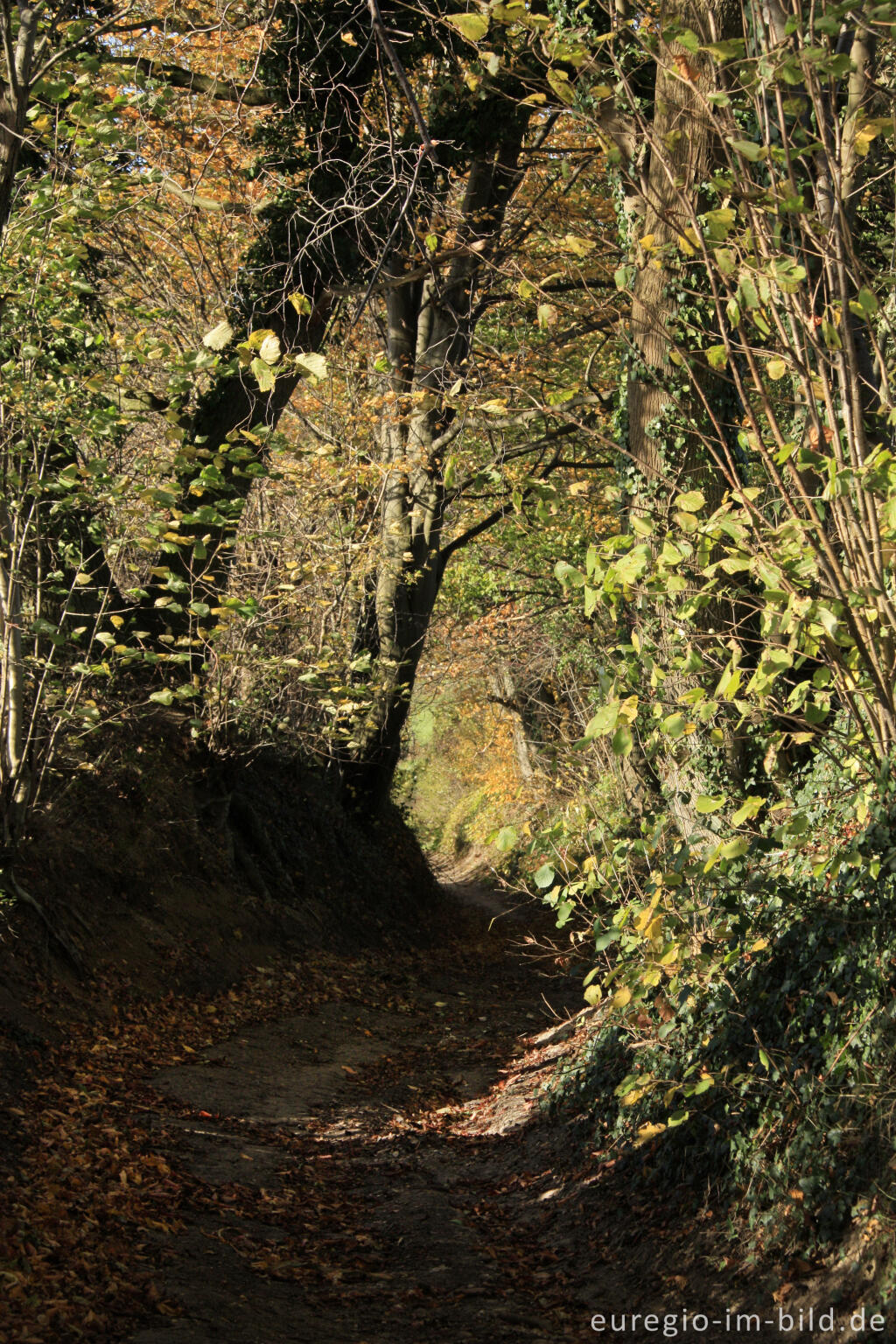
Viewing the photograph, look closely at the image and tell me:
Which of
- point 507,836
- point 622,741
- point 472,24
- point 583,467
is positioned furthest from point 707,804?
point 583,467

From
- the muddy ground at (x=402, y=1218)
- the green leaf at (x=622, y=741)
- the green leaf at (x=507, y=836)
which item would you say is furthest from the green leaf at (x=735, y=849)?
the muddy ground at (x=402, y=1218)

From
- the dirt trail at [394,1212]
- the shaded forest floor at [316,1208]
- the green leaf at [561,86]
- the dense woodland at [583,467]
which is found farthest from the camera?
the dirt trail at [394,1212]

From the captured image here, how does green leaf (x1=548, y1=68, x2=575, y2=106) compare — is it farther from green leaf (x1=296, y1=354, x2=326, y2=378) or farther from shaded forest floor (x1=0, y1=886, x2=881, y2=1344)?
shaded forest floor (x1=0, y1=886, x2=881, y2=1344)

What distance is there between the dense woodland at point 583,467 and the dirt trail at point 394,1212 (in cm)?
47

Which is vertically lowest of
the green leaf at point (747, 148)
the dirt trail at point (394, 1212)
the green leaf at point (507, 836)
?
the dirt trail at point (394, 1212)

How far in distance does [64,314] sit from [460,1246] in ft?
19.5

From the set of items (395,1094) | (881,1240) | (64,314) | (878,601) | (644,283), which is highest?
(644,283)

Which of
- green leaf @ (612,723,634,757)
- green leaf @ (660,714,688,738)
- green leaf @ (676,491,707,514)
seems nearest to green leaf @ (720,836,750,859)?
green leaf @ (660,714,688,738)

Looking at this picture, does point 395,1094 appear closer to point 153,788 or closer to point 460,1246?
point 460,1246

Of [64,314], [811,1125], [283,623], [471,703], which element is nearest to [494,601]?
[471,703]

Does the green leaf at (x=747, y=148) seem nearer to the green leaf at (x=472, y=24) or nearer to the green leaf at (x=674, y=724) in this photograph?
the green leaf at (x=472, y=24)

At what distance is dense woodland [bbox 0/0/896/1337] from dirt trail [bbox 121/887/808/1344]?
473 mm

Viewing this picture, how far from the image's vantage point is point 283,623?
12586mm

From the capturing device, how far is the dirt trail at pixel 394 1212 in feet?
15.9
